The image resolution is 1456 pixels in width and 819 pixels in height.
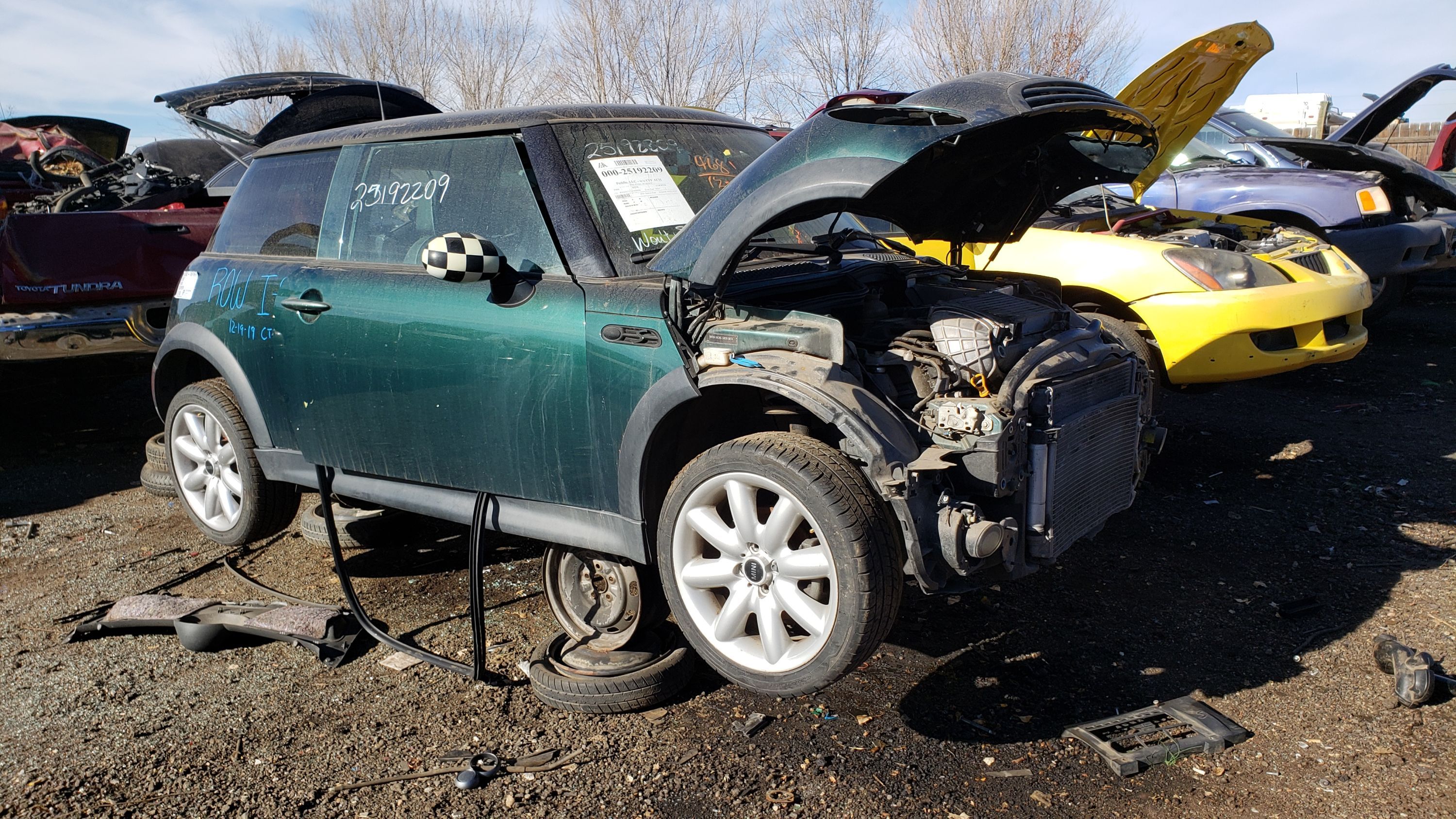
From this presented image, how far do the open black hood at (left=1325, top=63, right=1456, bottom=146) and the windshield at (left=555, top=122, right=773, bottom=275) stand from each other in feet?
23.7

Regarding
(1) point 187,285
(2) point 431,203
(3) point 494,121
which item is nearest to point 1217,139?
(3) point 494,121

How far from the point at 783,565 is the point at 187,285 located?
135 inches

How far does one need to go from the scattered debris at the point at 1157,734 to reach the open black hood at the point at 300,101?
4.68 metres

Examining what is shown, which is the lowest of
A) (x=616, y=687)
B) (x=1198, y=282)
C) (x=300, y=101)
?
(x=616, y=687)

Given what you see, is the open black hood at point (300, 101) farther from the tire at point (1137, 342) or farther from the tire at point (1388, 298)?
the tire at point (1388, 298)

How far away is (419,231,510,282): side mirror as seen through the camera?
3238mm

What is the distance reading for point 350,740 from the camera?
10.3ft

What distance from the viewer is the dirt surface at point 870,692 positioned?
2.79 meters

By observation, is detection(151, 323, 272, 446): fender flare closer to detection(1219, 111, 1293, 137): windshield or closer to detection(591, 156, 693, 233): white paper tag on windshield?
detection(591, 156, 693, 233): white paper tag on windshield

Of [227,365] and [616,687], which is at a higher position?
[227,365]

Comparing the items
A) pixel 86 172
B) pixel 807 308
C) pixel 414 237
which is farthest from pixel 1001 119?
pixel 86 172

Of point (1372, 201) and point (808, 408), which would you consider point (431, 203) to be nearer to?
point (808, 408)

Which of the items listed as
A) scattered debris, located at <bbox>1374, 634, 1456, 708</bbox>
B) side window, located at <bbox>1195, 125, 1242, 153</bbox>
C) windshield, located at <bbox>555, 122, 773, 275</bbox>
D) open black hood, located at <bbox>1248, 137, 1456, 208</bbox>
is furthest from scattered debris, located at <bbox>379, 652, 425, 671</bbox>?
side window, located at <bbox>1195, 125, 1242, 153</bbox>

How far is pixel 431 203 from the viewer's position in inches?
149
